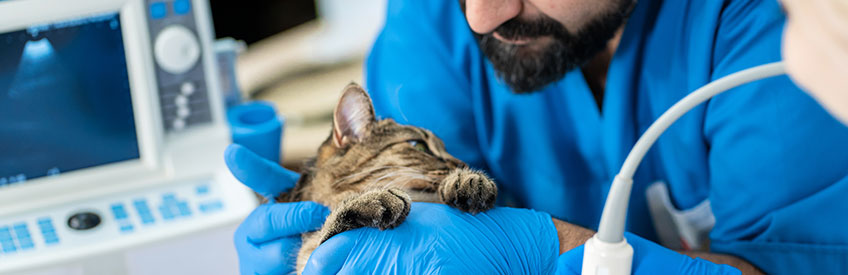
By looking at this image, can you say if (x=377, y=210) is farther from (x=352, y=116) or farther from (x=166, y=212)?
(x=166, y=212)

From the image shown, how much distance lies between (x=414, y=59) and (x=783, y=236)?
1.90 ft

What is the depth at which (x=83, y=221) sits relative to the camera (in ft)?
3.37

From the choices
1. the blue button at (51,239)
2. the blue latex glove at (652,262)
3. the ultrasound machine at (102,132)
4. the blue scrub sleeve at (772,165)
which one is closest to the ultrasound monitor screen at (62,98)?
the ultrasound machine at (102,132)

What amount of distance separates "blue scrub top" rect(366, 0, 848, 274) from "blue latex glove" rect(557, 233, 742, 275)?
0.12m

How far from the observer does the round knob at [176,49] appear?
1.11m

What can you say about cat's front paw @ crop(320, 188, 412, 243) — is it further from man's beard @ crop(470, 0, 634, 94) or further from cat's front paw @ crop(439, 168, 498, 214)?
man's beard @ crop(470, 0, 634, 94)

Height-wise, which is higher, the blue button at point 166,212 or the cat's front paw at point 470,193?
the cat's front paw at point 470,193

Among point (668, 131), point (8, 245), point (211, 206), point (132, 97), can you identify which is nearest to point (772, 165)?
point (668, 131)

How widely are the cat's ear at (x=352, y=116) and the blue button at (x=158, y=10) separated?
47cm

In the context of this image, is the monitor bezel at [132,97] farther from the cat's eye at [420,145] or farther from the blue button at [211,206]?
the cat's eye at [420,145]

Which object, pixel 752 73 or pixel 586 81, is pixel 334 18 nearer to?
pixel 586 81

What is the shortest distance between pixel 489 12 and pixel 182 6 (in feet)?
1.89

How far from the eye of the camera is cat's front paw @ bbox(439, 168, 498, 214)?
707 millimetres

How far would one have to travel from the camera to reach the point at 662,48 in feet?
3.00
